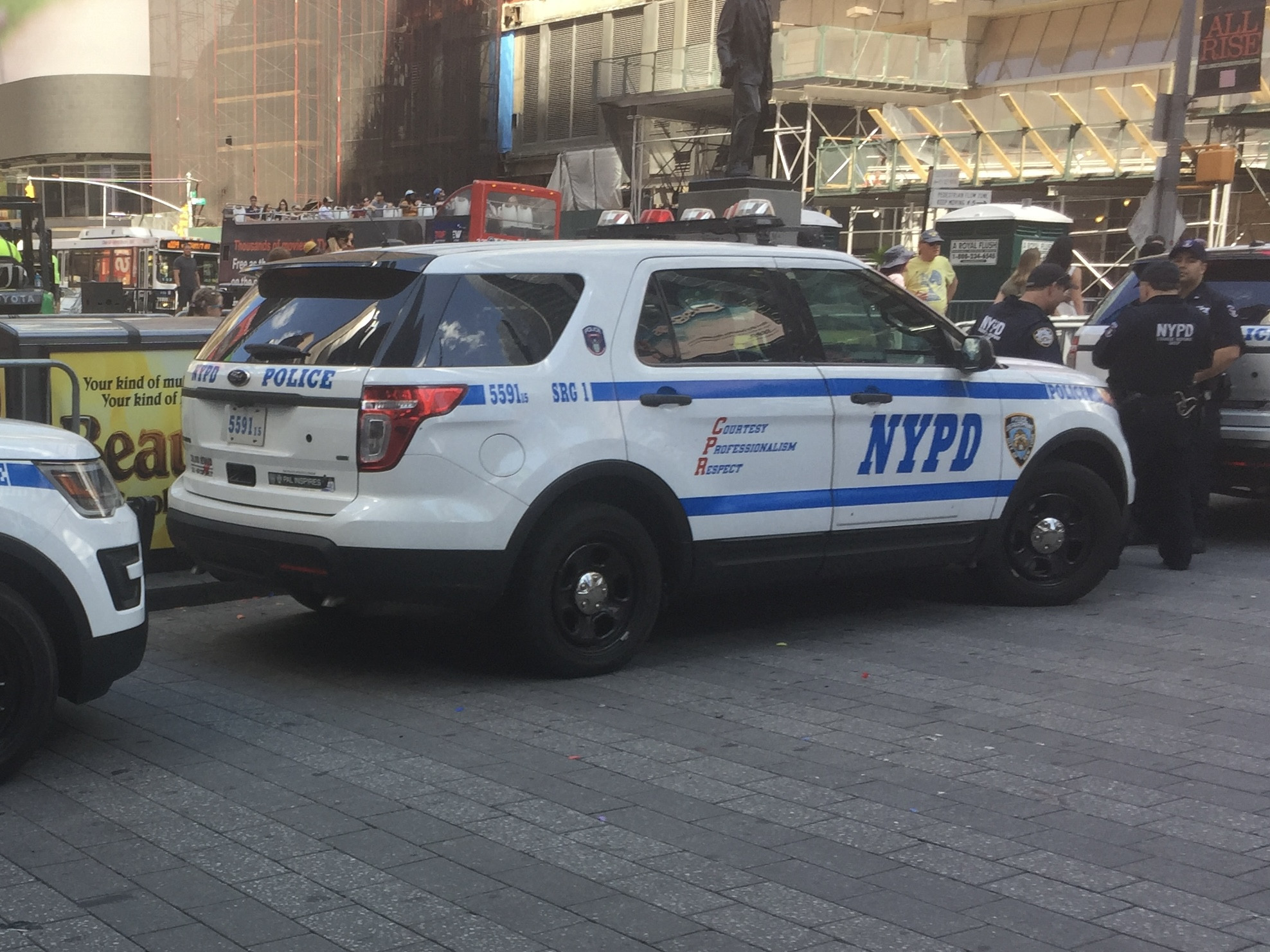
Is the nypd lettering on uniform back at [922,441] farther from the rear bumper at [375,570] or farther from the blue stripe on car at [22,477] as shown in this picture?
the blue stripe on car at [22,477]

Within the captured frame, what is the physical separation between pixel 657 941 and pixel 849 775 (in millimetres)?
1565

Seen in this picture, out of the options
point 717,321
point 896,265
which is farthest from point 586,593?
point 896,265

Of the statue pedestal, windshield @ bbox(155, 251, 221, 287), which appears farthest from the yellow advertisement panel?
windshield @ bbox(155, 251, 221, 287)

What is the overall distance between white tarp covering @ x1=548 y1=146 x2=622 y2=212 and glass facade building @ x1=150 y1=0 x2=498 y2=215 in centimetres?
617

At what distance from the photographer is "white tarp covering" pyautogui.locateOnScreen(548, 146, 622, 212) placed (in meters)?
38.8

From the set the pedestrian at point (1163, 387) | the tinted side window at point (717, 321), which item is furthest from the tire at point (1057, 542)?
the tinted side window at point (717, 321)

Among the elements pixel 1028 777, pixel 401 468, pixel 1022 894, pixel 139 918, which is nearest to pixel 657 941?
pixel 1022 894

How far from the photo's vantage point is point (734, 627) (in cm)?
775

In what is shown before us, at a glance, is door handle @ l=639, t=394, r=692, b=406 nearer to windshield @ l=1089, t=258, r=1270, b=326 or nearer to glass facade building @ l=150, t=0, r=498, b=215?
windshield @ l=1089, t=258, r=1270, b=326

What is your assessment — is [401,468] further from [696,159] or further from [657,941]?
[696,159]

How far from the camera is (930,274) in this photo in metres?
13.4

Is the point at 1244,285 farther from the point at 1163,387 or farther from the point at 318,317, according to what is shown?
the point at 318,317

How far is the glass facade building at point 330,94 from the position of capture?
45562mm

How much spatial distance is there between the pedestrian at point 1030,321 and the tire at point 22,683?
593cm
